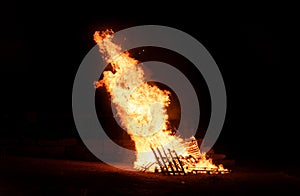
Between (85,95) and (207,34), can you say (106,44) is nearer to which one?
(85,95)

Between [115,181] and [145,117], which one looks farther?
[145,117]

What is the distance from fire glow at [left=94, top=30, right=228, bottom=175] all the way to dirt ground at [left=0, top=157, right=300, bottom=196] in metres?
1.33

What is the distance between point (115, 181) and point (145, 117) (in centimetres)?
443

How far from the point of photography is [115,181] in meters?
15.4

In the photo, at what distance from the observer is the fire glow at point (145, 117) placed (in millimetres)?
19219

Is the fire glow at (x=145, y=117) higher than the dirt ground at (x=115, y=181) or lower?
higher

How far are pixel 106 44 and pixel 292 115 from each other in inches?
664

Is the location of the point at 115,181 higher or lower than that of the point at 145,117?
lower

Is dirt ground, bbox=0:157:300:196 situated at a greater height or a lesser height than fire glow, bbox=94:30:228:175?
lesser

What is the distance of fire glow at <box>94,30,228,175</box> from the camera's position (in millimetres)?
19219

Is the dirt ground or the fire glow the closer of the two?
the dirt ground

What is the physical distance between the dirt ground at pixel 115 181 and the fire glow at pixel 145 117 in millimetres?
1330

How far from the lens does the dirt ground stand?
1323 cm

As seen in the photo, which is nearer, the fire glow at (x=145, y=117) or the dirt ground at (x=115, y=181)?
the dirt ground at (x=115, y=181)
